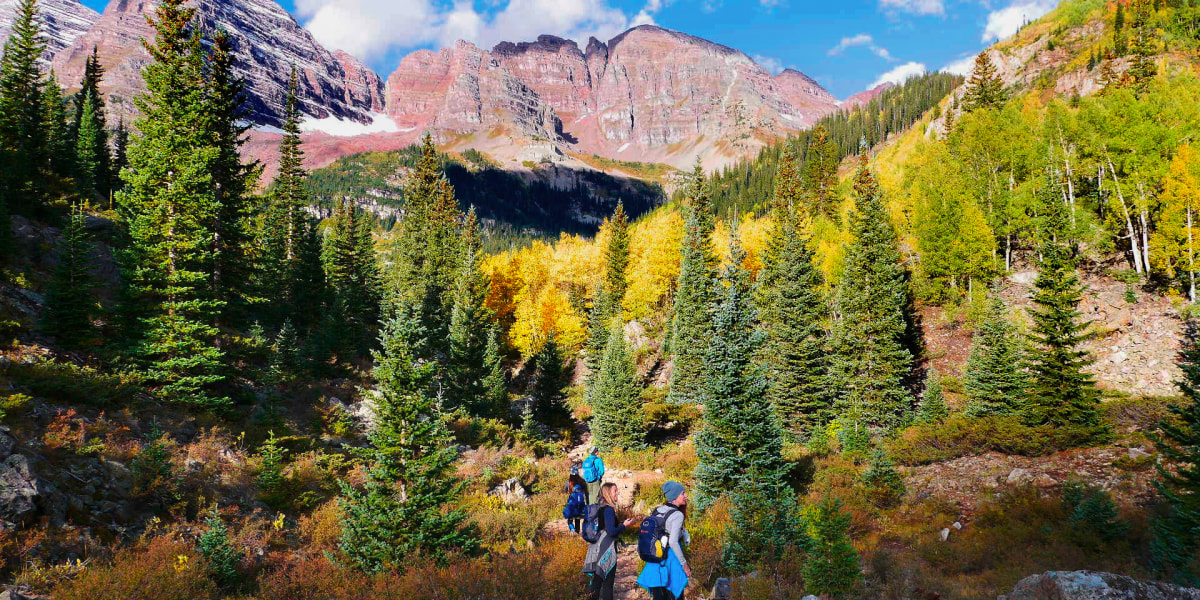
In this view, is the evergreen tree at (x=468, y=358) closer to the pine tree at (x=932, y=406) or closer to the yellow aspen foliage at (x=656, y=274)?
the yellow aspen foliage at (x=656, y=274)

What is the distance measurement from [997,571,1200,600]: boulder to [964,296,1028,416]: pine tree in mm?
A: 17488

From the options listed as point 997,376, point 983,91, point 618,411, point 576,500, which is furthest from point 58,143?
point 983,91

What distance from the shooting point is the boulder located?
6488 millimetres

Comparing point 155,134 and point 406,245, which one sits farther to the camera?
point 406,245

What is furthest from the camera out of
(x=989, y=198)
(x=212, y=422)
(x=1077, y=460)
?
(x=989, y=198)

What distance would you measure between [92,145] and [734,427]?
67.1 m

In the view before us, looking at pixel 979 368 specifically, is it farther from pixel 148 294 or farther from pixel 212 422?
pixel 148 294

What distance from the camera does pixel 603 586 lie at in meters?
7.45

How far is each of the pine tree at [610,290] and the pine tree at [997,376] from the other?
83.7 ft

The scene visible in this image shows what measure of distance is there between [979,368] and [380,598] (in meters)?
28.1

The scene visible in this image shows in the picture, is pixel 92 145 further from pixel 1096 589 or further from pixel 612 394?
pixel 1096 589

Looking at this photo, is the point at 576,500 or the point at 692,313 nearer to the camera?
the point at 576,500

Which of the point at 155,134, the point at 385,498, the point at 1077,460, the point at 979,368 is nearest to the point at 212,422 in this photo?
the point at 385,498

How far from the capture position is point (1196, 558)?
9.57 meters
